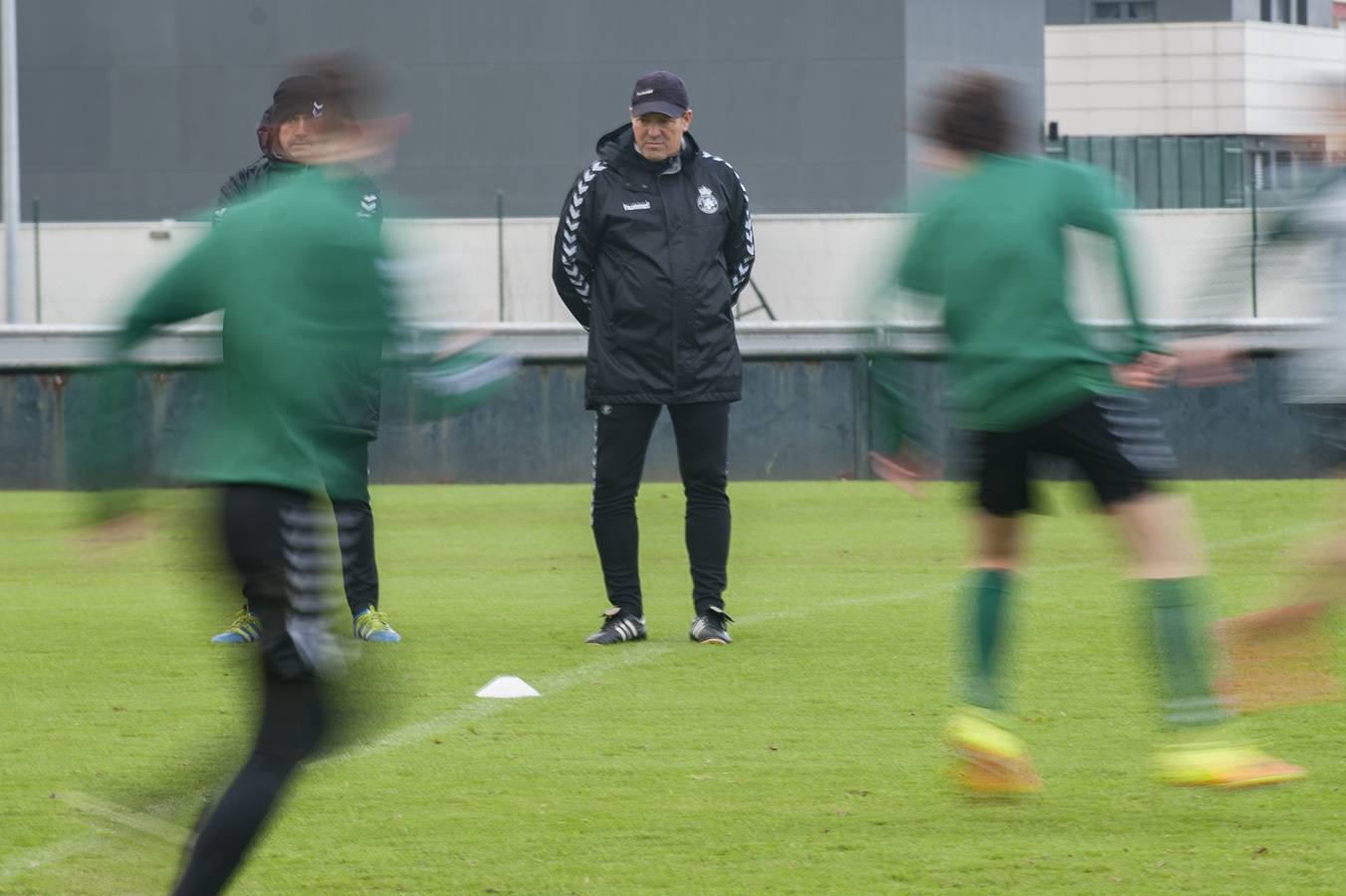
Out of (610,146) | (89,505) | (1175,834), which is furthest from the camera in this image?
(610,146)

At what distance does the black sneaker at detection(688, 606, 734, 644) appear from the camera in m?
9.10

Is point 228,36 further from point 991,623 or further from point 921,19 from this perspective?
point 991,623

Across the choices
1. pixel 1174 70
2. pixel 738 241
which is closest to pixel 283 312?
pixel 738 241

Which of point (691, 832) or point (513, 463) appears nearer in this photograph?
point (691, 832)

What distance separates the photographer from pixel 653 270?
890 cm

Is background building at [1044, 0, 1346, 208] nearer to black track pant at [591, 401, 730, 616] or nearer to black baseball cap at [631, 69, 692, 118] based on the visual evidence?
black track pant at [591, 401, 730, 616]

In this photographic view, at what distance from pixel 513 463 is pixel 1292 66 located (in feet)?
156

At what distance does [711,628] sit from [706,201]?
5.51 feet

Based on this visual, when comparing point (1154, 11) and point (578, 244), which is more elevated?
point (1154, 11)

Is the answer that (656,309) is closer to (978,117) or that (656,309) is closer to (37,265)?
(978,117)

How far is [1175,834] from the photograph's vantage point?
5.60 metres

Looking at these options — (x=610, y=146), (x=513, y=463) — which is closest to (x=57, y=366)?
(x=513, y=463)

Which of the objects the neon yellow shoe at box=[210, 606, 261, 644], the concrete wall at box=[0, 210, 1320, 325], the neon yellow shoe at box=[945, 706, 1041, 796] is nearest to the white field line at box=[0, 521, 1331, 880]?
the neon yellow shoe at box=[210, 606, 261, 644]

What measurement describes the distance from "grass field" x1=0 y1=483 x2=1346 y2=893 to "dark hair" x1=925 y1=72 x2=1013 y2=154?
130 centimetres
